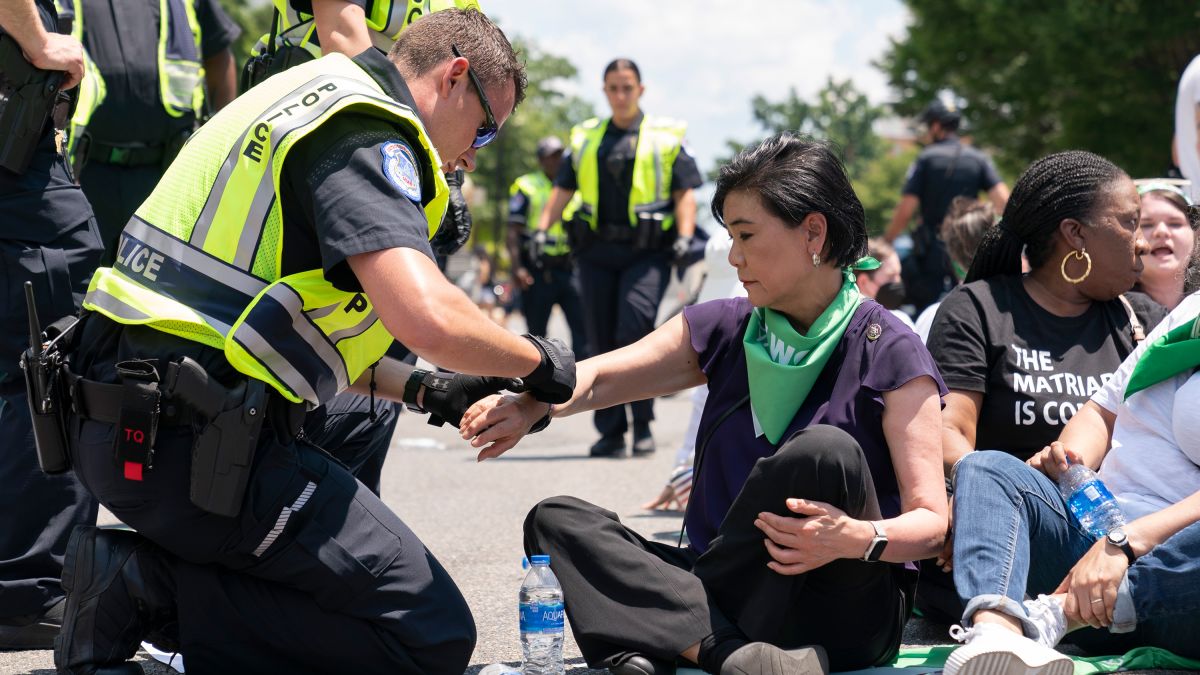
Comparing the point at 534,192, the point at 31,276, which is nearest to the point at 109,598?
the point at 31,276

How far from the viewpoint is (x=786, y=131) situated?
365 cm

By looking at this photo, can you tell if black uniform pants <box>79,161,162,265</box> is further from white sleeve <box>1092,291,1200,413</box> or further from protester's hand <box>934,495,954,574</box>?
white sleeve <box>1092,291,1200,413</box>

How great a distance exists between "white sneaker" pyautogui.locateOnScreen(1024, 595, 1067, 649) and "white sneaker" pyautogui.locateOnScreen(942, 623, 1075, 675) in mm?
146

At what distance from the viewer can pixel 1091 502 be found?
348 centimetres

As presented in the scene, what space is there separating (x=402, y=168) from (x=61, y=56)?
5.35 feet

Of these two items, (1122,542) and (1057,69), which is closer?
(1122,542)

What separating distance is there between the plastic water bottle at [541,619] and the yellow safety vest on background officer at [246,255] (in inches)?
27.3

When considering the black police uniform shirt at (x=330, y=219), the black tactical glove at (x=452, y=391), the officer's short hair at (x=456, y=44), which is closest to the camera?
the black police uniform shirt at (x=330, y=219)

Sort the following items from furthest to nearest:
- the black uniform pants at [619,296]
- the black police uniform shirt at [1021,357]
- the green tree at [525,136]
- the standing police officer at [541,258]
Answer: the green tree at [525,136], the standing police officer at [541,258], the black uniform pants at [619,296], the black police uniform shirt at [1021,357]

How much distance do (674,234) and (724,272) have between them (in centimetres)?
190

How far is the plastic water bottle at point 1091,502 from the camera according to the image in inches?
136

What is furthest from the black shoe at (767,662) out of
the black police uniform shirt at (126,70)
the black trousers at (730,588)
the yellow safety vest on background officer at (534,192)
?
the yellow safety vest on background officer at (534,192)

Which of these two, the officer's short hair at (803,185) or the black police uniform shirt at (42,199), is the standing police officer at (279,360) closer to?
the officer's short hair at (803,185)

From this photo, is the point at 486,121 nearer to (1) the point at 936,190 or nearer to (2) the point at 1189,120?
(2) the point at 1189,120
